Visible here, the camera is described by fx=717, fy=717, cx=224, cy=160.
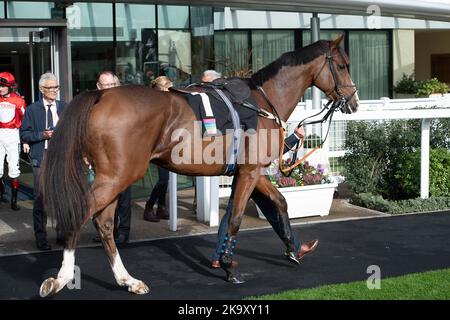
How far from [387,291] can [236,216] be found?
4.52 feet

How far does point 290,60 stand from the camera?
21.1ft

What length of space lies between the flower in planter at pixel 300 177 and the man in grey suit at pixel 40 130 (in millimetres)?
2836

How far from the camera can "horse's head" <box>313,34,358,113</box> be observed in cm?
648

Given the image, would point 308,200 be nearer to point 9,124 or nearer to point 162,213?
point 162,213

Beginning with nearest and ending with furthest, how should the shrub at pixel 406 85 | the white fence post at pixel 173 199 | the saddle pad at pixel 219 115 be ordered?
the saddle pad at pixel 219 115 → the white fence post at pixel 173 199 → the shrub at pixel 406 85

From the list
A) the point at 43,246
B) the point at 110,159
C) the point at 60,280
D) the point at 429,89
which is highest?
the point at 429,89

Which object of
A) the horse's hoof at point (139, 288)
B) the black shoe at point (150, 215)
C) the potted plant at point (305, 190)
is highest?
the potted plant at point (305, 190)

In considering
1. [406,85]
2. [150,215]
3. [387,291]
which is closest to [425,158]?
[150,215]

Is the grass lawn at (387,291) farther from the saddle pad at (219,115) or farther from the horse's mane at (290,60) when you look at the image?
the horse's mane at (290,60)

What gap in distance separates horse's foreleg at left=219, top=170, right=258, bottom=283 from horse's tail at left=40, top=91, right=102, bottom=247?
51.7 inches

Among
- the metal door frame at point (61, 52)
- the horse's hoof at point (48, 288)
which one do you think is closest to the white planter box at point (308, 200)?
the metal door frame at point (61, 52)

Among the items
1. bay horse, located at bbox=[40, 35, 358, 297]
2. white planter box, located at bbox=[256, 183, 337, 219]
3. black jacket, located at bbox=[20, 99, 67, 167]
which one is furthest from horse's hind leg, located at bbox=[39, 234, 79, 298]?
white planter box, located at bbox=[256, 183, 337, 219]

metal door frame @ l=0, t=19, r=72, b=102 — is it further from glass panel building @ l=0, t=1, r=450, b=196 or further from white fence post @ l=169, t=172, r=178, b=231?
white fence post @ l=169, t=172, r=178, b=231

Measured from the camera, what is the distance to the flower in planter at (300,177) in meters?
8.68
